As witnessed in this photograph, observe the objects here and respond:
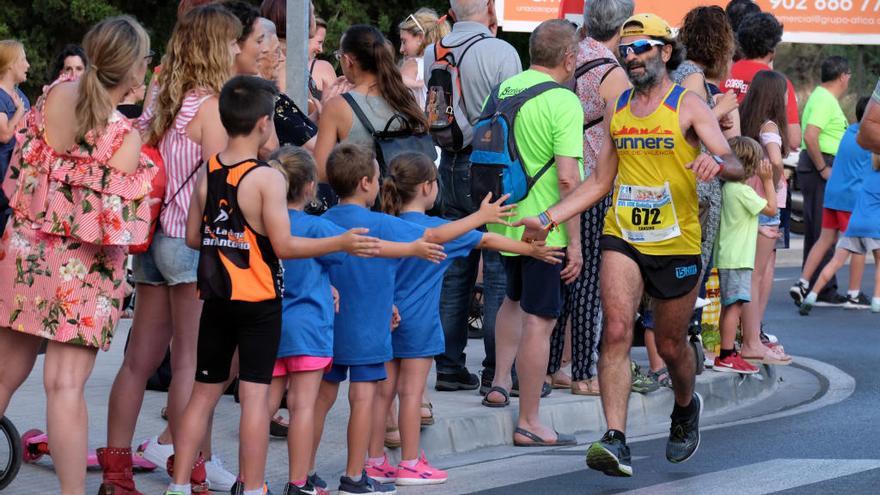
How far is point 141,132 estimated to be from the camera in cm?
666

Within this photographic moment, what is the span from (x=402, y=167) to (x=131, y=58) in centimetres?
149

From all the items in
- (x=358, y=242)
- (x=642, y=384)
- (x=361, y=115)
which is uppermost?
(x=361, y=115)

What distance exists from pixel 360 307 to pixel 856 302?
364 inches

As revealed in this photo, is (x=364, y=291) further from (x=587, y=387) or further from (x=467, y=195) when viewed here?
(x=587, y=387)

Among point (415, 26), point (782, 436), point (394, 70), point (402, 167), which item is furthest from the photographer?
point (415, 26)

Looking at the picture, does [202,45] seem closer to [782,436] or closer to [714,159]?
[714,159]

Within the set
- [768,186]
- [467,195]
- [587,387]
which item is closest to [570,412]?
[587,387]

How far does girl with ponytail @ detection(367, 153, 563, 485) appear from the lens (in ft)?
22.9

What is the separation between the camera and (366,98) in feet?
25.2

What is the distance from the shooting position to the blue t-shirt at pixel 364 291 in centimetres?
666

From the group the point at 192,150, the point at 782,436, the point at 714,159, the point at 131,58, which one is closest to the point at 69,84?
the point at 131,58

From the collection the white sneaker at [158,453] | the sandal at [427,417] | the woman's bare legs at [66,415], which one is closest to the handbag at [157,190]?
the woman's bare legs at [66,415]

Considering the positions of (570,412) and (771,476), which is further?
(570,412)

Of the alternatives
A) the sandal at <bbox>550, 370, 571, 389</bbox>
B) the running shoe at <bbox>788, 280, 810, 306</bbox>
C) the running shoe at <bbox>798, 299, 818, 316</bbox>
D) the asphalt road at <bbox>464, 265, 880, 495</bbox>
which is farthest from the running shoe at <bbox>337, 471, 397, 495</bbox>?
the running shoe at <bbox>788, 280, 810, 306</bbox>
